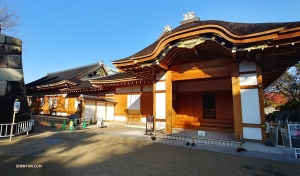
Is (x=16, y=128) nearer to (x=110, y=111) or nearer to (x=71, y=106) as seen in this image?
(x=110, y=111)

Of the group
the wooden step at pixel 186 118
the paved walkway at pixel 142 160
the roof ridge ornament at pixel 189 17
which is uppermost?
the roof ridge ornament at pixel 189 17

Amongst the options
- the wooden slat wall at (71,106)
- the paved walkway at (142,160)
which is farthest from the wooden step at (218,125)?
the wooden slat wall at (71,106)

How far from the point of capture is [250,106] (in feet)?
20.2

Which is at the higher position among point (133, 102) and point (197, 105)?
point (133, 102)

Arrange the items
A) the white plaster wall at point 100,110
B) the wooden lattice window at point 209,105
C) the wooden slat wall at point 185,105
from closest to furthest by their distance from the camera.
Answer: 1. the wooden lattice window at point 209,105
2. the wooden slat wall at point 185,105
3. the white plaster wall at point 100,110

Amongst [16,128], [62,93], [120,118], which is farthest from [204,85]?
[62,93]

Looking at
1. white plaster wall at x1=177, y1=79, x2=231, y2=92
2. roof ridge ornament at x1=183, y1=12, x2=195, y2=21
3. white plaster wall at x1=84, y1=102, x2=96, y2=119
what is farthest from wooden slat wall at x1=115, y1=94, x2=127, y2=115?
roof ridge ornament at x1=183, y1=12, x2=195, y2=21

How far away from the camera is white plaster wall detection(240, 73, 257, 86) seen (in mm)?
6244

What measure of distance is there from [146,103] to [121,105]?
2707 millimetres

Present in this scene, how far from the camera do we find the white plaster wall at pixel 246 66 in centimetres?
636

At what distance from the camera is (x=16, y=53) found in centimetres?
824

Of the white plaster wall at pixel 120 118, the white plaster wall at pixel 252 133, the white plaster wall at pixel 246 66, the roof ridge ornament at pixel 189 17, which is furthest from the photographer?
the white plaster wall at pixel 120 118

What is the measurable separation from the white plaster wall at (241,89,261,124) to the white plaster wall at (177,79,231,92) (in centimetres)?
287

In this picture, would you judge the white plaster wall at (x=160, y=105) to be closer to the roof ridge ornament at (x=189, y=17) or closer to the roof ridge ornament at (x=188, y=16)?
the roof ridge ornament at (x=189, y=17)
